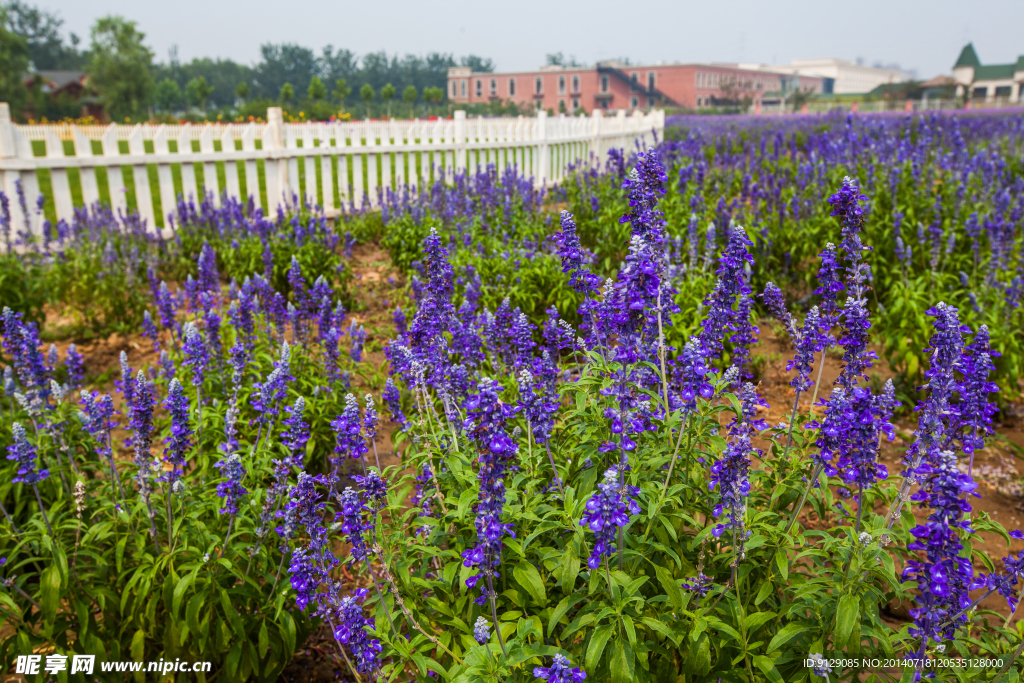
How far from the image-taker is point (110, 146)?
8664 millimetres

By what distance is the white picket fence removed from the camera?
8.20 meters

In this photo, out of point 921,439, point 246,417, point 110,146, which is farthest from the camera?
point 110,146

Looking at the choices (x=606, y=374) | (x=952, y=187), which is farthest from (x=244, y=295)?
(x=952, y=187)

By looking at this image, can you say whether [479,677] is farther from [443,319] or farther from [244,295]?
[244,295]

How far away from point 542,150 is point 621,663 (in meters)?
14.3

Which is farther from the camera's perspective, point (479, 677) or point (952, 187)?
point (952, 187)

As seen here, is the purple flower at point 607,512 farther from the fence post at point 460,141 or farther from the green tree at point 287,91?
the green tree at point 287,91

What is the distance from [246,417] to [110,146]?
6.76 metres

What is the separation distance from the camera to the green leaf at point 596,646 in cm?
184

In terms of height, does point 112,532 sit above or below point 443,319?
below

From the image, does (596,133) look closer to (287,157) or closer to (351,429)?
(287,157)

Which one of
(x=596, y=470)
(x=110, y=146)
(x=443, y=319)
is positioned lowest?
(x=596, y=470)

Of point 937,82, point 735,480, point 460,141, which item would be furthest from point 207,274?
point 937,82

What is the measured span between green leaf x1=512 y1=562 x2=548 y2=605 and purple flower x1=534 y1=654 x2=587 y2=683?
1.00 ft
